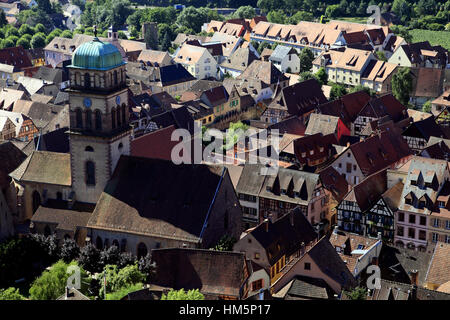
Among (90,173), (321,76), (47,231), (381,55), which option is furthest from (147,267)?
(381,55)

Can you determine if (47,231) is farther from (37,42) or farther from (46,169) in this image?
(37,42)

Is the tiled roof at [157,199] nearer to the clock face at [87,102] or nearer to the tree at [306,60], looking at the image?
the clock face at [87,102]

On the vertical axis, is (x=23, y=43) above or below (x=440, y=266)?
below

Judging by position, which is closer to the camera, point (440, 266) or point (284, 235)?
point (440, 266)

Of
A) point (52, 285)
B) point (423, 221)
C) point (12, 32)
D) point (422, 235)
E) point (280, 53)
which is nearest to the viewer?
point (52, 285)

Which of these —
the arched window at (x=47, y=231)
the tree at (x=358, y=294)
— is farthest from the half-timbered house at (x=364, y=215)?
the arched window at (x=47, y=231)

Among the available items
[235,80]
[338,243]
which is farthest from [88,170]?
[235,80]

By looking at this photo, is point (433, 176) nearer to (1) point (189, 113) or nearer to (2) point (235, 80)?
(1) point (189, 113)
